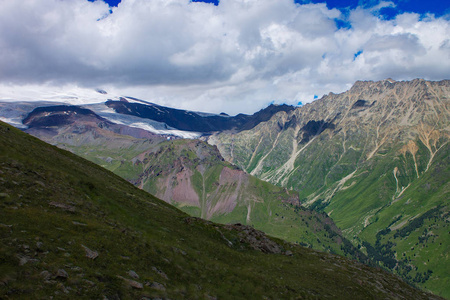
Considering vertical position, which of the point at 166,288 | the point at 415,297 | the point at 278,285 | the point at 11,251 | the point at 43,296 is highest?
the point at 11,251

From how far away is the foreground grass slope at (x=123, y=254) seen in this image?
2838 cm

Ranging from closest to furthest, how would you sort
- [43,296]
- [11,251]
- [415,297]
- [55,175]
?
1. [43,296]
2. [11,251]
3. [55,175]
4. [415,297]

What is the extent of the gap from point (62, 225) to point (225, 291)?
23260mm

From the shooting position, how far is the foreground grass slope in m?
28.4

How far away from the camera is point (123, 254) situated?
3756cm

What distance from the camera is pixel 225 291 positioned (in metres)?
41.5

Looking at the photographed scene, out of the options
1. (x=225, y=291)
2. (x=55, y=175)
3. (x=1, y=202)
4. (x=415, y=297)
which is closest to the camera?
(x=1, y=202)

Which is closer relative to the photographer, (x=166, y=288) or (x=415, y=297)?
(x=166, y=288)

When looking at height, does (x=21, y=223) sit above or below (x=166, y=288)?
above

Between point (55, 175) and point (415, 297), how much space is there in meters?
88.8

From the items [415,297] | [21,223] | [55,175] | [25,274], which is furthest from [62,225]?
[415,297]

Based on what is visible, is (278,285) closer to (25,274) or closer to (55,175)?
(25,274)

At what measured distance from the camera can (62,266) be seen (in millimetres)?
29094

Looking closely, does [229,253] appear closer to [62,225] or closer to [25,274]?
[62,225]
